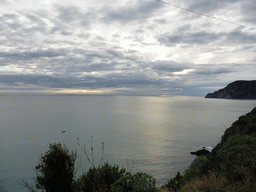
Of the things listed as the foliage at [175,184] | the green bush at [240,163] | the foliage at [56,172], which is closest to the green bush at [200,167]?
the foliage at [175,184]

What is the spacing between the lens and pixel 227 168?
27.0 ft

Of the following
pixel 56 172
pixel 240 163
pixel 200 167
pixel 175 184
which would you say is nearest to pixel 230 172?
pixel 240 163

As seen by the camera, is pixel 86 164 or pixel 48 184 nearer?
pixel 48 184

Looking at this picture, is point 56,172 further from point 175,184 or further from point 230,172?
point 230,172

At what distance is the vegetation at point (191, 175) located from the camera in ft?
23.9

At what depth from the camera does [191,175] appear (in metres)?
11.6

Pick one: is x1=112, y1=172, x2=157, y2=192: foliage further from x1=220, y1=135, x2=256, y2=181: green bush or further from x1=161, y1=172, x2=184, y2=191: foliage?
x1=220, y1=135, x2=256, y2=181: green bush

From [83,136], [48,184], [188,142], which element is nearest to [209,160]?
[48,184]

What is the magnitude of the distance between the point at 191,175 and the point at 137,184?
18.2 ft

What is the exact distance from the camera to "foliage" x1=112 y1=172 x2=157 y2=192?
26.0 feet

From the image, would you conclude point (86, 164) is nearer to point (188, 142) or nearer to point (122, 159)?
point (122, 159)

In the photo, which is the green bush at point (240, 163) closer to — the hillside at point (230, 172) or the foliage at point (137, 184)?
the hillside at point (230, 172)

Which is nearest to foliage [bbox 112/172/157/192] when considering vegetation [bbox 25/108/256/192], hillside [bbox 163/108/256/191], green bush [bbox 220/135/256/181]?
vegetation [bbox 25/108/256/192]

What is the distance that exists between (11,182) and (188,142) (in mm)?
51542
